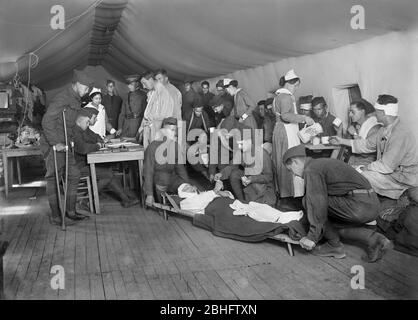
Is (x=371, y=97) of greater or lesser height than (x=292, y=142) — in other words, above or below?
above

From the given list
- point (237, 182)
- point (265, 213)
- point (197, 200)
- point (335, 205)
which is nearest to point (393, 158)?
point (335, 205)

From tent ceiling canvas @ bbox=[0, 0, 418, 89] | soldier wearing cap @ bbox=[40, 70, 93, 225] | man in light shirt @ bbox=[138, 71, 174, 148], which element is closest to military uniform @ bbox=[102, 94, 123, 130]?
tent ceiling canvas @ bbox=[0, 0, 418, 89]

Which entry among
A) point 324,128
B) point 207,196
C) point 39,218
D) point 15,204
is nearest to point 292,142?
point 324,128

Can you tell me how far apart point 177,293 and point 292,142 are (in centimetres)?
302

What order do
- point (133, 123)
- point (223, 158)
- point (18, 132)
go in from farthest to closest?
1. point (133, 123)
2. point (18, 132)
3. point (223, 158)

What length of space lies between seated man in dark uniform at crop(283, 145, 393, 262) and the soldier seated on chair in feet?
9.05

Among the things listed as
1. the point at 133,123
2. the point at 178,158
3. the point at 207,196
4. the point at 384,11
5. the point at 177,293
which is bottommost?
the point at 177,293

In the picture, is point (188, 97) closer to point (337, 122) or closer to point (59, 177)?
point (337, 122)

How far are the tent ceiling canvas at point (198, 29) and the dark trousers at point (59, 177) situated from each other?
1.61m

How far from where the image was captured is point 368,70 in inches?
196

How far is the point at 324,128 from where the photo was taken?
5.75 meters

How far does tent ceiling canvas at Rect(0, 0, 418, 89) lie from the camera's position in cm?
416

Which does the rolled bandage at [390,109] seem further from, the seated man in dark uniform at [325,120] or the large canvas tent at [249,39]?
the seated man in dark uniform at [325,120]

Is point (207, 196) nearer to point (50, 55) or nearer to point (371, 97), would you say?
point (371, 97)
